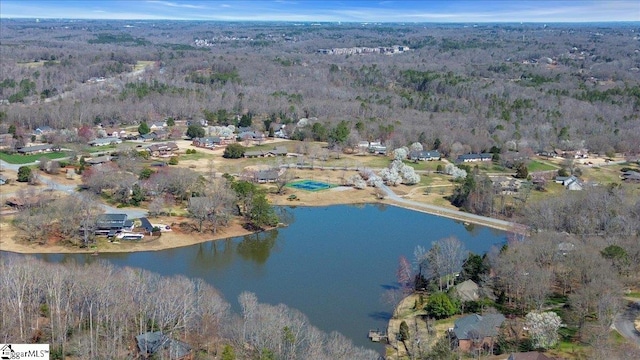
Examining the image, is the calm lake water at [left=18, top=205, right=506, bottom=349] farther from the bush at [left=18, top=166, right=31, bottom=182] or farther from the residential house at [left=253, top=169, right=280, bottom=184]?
the bush at [left=18, top=166, right=31, bottom=182]

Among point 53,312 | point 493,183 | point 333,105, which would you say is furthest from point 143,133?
point 53,312

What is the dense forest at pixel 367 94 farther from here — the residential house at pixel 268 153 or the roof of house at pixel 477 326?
the roof of house at pixel 477 326

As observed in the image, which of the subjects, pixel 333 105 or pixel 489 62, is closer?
pixel 333 105

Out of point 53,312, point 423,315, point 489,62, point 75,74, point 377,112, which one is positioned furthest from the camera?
point 489,62

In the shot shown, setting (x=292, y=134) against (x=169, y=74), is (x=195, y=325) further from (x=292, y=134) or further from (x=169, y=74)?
(x=169, y=74)

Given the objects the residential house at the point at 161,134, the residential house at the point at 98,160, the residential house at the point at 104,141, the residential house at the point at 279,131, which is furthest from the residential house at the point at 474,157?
the residential house at the point at 104,141

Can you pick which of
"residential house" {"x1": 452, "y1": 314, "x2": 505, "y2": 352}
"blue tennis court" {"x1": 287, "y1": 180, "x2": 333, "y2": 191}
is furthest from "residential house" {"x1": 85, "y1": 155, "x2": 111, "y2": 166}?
"residential house" {"x1": 452, "y1": 314, "x2": 505, "y2": 352}

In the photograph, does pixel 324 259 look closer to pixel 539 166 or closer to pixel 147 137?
pixel 539 166
